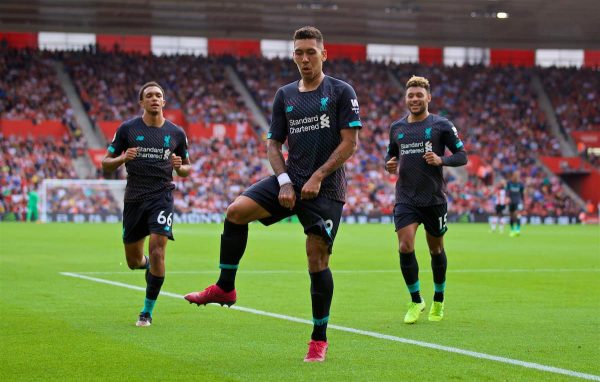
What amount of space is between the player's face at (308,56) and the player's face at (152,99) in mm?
3362

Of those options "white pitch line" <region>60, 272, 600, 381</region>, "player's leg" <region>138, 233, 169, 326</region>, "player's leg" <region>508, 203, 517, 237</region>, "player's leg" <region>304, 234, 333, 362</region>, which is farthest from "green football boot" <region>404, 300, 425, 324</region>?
"player's leg" <region>508, 203, 517, 237</region>

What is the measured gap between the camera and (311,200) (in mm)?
7863

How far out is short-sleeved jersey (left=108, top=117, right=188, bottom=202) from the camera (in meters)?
10.9

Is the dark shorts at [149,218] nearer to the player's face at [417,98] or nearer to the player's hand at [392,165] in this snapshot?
the player's hand at [392,165]

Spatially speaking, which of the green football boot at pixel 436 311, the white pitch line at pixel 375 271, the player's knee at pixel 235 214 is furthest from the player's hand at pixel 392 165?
the white pitch line at pixel 375 271

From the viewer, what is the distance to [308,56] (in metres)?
7.83

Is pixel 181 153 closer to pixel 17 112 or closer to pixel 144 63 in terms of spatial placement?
pixel 17 112

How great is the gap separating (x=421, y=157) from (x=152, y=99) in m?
2.96

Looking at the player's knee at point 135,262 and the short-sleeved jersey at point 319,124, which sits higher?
the short-sleeved jersey at point 319,124

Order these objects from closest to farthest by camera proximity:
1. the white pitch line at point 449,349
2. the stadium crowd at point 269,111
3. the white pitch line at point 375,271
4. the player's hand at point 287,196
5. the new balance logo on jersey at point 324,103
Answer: the white pitch line at point 449,349 → the player's hand at point 287,196 → the new balance logo on jersey at point 324,103 → the white pitch line at point 375,271 → the stadium crowd at point 269,111

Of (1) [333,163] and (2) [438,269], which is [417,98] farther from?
(1) [333,163]

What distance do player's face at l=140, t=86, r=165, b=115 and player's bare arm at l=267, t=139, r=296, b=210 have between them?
309cm

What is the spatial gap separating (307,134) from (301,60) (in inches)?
22.3

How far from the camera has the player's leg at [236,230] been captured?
25.3 ft
